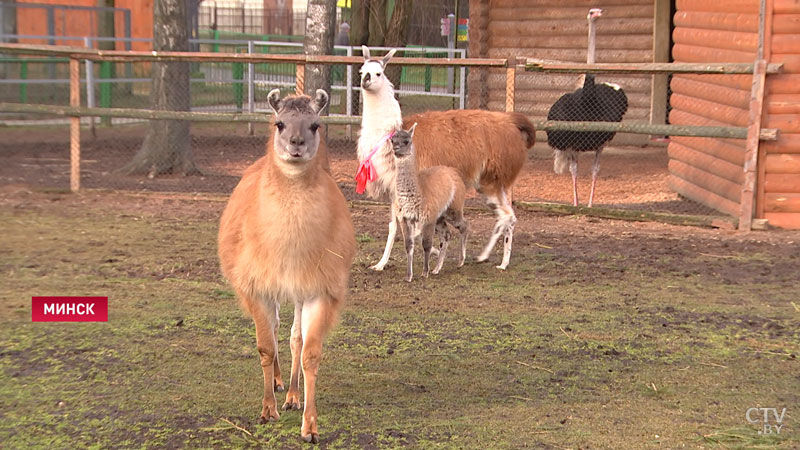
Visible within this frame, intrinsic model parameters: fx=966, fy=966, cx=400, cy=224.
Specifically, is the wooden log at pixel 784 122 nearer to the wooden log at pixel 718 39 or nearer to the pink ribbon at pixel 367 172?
the wooden log at pixel 718 39

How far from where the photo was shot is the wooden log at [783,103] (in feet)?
28.4

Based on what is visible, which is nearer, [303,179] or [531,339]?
[303,179]

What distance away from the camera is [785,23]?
863 centimetres

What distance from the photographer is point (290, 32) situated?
38188mm

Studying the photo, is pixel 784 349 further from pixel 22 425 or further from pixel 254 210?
pixel 22 425

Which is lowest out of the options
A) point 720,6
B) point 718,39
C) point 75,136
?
point 75,136

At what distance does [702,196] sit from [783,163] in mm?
1545

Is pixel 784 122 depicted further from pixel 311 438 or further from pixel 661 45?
pixel 311 438

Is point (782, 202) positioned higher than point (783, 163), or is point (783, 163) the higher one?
point (783, 163)

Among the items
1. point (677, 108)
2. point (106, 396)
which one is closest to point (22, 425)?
point (106, 396)

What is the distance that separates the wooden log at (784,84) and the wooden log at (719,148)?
0.71m

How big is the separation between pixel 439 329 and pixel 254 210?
6.29 ft

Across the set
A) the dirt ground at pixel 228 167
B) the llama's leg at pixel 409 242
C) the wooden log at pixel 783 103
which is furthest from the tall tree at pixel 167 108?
the wooden log at pixel 783 103

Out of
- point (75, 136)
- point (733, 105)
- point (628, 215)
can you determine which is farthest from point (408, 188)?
point (75, 136)
